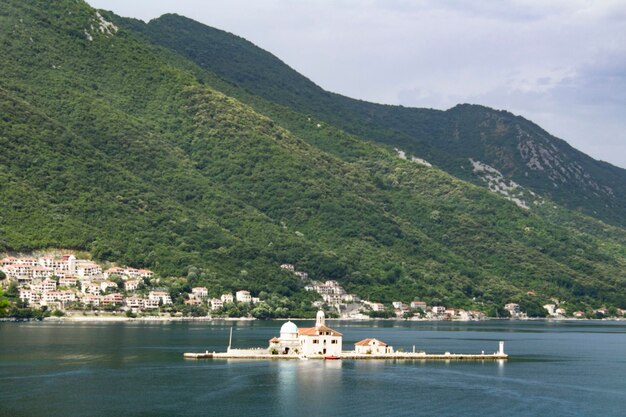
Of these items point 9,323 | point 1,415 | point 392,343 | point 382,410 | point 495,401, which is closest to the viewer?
point 1,415

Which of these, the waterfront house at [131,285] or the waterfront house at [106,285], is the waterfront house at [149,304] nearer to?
the waterfront house at [131,285]

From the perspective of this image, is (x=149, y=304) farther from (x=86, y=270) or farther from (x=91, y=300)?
(x=86, y=270)

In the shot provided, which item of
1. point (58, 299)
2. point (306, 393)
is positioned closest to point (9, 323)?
point (58, 299)

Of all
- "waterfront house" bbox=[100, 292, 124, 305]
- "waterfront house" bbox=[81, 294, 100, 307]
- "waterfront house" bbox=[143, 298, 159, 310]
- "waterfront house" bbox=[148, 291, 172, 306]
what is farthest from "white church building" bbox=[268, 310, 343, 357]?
"waterfront house" bbox=[148, 291, 172, 306]

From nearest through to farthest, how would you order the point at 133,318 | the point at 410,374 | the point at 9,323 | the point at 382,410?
the point at 382,410, the point at 410,374, the point at 9,323, the point at 133,318

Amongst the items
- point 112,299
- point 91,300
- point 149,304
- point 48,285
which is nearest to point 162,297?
point 149,304

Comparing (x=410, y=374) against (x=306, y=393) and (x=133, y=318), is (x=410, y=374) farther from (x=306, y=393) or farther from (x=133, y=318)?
(x=133, y=318)

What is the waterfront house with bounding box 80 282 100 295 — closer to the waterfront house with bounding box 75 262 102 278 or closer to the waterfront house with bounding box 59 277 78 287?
the waterfront house with bounding box 59 277 78 287

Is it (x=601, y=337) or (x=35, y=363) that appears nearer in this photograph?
(x=35, y=363)

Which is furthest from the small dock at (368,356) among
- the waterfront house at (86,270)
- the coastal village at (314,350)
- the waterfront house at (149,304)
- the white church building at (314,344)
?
the waterfront house at (86,270)
